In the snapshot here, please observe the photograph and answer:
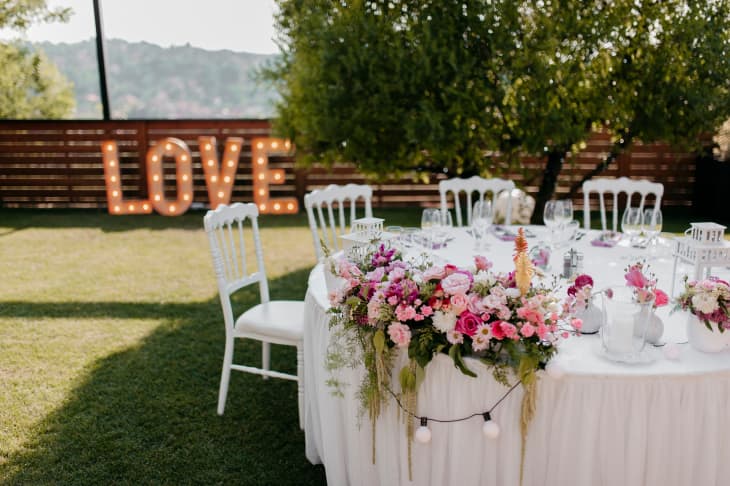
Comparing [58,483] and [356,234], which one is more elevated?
[356,234]

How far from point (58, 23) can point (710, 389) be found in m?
11.9

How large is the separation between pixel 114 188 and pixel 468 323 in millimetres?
7941

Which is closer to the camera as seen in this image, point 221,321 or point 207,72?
point 221,321

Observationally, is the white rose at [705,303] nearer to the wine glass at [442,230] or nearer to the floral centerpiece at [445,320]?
the floral centerpiece at [445,320]

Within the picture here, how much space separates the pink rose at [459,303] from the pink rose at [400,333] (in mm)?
149

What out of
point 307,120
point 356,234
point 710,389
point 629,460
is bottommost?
point 629,460

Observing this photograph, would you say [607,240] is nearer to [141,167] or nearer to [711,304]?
[711,304]

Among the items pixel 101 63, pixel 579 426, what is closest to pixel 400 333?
pixel 579 426

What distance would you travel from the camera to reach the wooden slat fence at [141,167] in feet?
28.6

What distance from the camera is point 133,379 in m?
3.39

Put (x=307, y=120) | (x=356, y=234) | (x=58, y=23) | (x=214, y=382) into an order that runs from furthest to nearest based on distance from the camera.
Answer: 1. (x=58, y=23)
2. (x=307, y=120)
3. (x=214, y=382)
4. (x=356, y=234)

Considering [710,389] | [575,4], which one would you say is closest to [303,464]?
[710,389]

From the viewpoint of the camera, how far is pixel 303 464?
8.40 feet

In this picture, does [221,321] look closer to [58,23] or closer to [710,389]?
[710,389]
